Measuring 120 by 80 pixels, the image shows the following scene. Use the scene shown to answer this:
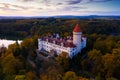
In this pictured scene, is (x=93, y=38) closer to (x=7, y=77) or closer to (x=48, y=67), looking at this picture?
(x=48, y=67)

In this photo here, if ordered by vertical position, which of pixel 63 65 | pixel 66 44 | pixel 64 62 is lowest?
pixel 63 65

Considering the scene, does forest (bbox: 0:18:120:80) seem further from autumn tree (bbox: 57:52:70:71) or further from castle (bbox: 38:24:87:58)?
castle (bbox: 38:24:87:58)

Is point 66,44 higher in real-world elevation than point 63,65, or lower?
higher

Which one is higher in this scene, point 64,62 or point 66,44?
point 66,44

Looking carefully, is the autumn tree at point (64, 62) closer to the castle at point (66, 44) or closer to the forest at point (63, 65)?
the forest at point (63, 65)

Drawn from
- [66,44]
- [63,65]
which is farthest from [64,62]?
[66,44]

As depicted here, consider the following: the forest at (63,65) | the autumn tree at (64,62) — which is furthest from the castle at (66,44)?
the autumn tree at (64,62)

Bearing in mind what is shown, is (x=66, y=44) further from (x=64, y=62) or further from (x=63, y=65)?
(x=63, y=65)

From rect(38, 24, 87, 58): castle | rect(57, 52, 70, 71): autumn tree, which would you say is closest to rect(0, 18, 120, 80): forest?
rect(57, 52, 70, 71): autumn tree

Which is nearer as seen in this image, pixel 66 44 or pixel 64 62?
pixel 64 62
